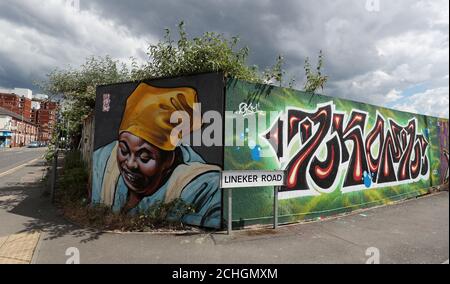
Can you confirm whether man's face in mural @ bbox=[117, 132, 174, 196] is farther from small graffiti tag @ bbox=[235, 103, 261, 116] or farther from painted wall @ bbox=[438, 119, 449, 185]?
painted wall @ bbox=[438, 119, 449, 185]

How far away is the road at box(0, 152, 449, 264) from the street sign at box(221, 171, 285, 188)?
0.90 metres

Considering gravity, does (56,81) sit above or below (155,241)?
above

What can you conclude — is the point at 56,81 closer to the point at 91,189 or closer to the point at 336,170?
the point at 91,189

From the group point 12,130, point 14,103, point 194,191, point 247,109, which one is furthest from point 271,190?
point 14,103

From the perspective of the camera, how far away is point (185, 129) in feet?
20.4

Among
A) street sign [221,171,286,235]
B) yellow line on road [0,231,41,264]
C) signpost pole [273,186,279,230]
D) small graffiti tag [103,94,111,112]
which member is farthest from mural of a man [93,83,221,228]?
yellow line on road [0,231,41,264]

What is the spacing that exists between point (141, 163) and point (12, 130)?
76.9 meters

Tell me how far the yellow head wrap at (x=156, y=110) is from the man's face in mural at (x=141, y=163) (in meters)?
0.15

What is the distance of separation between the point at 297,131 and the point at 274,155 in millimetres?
874

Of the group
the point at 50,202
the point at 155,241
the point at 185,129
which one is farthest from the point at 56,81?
the point at 155,241

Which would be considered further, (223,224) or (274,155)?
(274,155)

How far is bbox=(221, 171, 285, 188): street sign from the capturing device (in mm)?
5547

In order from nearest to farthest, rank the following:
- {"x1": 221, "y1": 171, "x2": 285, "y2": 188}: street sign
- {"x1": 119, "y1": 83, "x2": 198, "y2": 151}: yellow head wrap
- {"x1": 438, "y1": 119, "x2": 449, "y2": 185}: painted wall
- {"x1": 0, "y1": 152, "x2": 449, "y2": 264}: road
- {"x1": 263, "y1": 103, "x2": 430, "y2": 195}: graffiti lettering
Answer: {"x1": 0, "y1": 152, "x2": 449, "y2": 264}: road
{"x1": 221, "y1": 171, "x2": 285, "y2": 188}: street sign
{"x1": 119, "y1": 83, "x2": 198, "y2": 151}: yellow head wrap
{"x1": 263, "y1": 103, "x2": 430, "y2": 195}: graffiti lettering
{"x1": 438, "y1": 119, "x2": 449, "y2": 185}: painted wall

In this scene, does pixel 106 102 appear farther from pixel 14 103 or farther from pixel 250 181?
pixel 14 103
